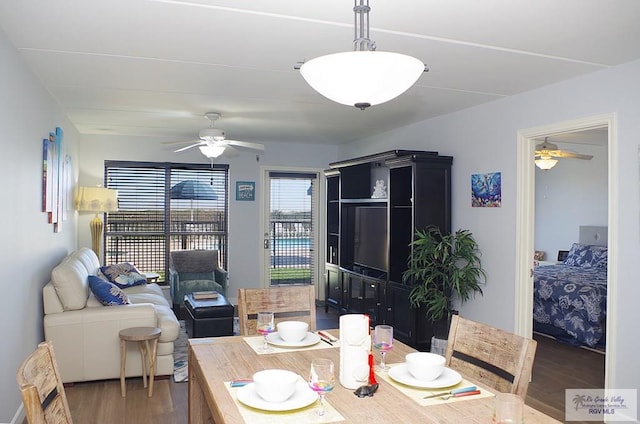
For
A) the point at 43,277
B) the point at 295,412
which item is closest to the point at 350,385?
the point at 295,412

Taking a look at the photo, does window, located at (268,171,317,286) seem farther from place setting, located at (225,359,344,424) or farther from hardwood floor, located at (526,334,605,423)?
place setting, located at (225,359,344,424)

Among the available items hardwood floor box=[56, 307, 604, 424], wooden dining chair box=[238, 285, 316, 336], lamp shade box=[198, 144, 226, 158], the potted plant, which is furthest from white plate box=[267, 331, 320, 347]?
lamp shade box=[198, 144, 226, 158]

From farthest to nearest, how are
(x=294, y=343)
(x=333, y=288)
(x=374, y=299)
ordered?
(x=333, y=288) < (x=374, y=299) < (x=294, y=343)

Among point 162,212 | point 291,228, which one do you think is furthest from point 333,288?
point 162,212

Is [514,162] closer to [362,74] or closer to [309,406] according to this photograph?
[362,74]

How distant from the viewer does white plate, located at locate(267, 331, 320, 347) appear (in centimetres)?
230

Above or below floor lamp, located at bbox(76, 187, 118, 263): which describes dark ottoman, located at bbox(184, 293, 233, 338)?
below

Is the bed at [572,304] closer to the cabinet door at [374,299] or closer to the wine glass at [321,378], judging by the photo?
the cabinet door at [374,299]

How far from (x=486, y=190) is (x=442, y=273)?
2.83 feet

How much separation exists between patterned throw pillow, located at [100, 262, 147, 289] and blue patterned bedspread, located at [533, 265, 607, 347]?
4538 mm

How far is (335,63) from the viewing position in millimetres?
1613

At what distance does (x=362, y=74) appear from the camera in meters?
1.62

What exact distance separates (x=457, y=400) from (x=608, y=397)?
97.3 inches

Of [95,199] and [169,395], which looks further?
[95,199]
